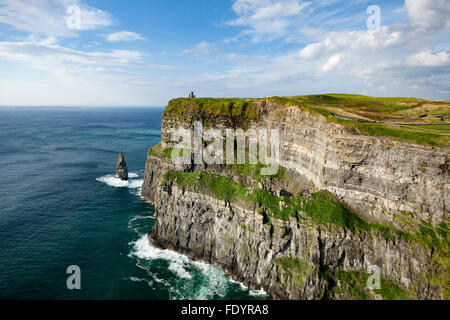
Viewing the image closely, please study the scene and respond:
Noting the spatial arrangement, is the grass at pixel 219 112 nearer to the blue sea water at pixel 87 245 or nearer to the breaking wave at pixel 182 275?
the blue sea water at pixel 87 245

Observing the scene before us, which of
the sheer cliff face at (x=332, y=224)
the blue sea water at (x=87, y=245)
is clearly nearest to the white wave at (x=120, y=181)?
the blue sea water at (x=87, y=245)

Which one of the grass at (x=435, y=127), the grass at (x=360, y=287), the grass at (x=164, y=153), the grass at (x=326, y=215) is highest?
the grass at (x=435, y=127)

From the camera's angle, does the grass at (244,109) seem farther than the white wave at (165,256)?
Answer: Yes

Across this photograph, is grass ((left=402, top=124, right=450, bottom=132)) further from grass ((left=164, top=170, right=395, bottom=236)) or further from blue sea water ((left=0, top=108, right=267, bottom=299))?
blue sea water ((left=0, top=108, right=267, bottom=299))

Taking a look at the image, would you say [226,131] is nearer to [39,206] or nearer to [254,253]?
[254,253]

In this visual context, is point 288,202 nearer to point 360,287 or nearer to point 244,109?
point 360,287

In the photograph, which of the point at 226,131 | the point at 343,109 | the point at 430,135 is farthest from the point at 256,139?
the point at 430,135

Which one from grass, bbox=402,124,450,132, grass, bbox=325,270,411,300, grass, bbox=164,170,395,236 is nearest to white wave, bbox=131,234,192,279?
grass, bbox=164,170,395,236
